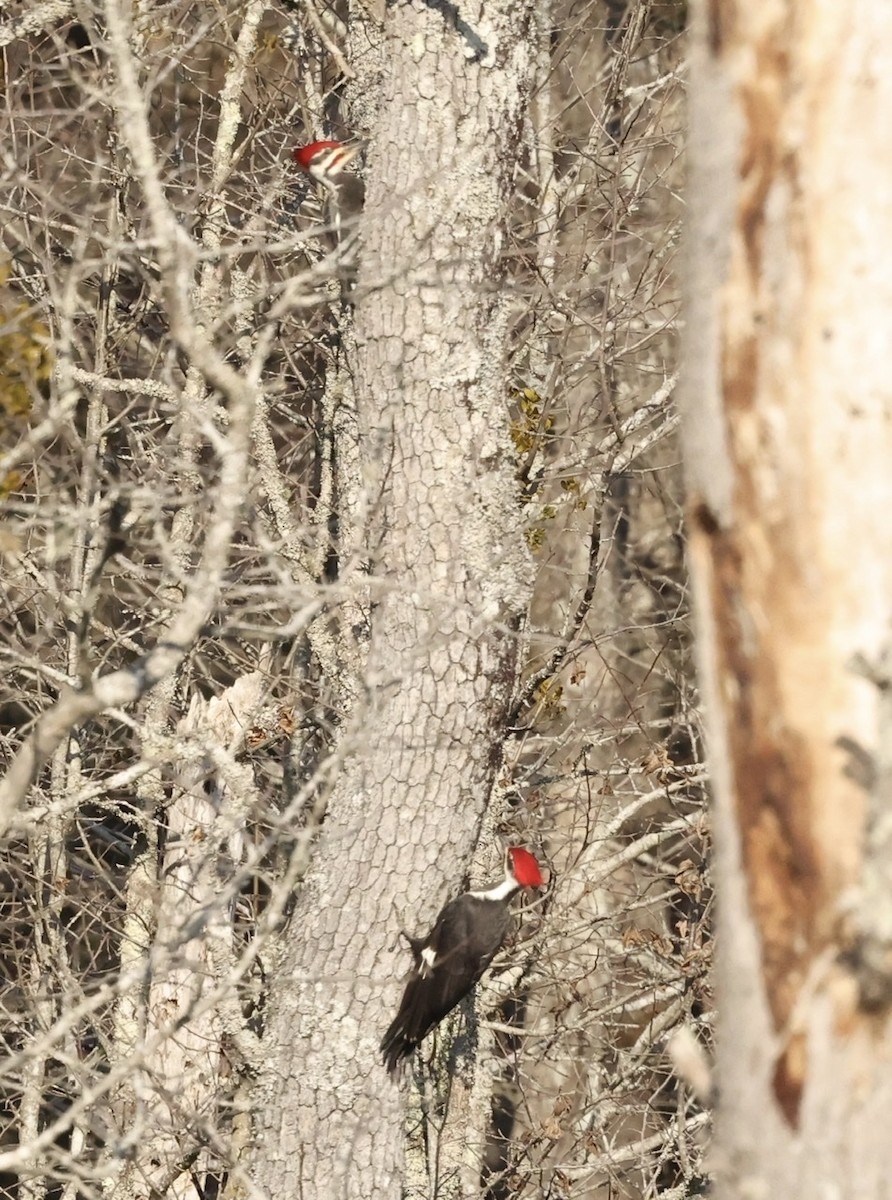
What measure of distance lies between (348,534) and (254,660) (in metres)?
1.44

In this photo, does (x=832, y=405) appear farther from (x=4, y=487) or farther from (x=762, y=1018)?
(x=4, y=487)

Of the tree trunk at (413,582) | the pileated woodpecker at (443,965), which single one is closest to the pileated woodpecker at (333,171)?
the tree trunk at (413,582)

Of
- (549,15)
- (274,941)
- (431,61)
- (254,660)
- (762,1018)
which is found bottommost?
(274,941)

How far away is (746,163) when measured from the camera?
6.43 ft

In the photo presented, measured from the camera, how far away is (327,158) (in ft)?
17.9

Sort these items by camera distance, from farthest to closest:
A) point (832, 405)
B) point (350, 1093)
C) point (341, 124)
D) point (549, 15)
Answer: point (549, 15) < point (341, 124) < point (350, 1093) < point (832, 405)

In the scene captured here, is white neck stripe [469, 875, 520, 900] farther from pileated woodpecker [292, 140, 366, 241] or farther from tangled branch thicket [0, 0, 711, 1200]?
pileated woodpecker [292, 140, 366, 241]

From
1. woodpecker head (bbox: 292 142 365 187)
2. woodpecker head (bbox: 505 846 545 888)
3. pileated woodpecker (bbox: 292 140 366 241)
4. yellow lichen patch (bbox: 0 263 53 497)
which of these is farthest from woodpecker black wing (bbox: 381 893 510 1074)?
woodpecker head (bbox: 292 142 365 187)

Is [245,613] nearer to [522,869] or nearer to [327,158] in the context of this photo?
[522,869]

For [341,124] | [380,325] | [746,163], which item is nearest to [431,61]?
[380,325]

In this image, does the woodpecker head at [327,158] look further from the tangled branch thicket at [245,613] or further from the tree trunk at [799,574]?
the tree trunk at [799,574]

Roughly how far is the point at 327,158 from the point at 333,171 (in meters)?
0.06

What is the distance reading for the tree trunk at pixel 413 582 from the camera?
4344mm

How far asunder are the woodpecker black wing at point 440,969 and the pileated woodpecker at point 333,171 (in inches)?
102
